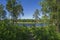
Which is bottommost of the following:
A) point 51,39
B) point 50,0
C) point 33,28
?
point 51,39

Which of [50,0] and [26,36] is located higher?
[50,0]

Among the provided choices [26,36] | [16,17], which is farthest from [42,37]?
[16,17]

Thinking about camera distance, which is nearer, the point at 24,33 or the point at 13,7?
the point at 24,33

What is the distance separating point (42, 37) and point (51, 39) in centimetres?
32

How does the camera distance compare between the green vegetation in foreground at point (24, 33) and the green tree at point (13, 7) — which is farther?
the green tree at point (13, 7)

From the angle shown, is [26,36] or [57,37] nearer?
[26,36]

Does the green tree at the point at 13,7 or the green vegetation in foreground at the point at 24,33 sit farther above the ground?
the green tree at the point at 13,7

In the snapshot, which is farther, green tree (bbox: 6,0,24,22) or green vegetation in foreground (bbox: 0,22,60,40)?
green tree (bbox: 6,0,24,22)

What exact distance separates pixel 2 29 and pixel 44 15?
29.4ft

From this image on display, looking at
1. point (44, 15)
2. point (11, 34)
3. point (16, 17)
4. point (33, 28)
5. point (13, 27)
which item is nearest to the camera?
point (11, 34)

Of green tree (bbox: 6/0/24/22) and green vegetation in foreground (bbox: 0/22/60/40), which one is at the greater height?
green tree (bbox: 6/0/24/22)

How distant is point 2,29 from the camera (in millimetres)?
4988

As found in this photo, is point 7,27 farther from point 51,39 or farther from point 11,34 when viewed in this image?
point 51,39

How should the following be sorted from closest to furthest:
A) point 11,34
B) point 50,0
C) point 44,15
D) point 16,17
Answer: point 11,34 < point 50,0 < point 44,15 < point 16,17
